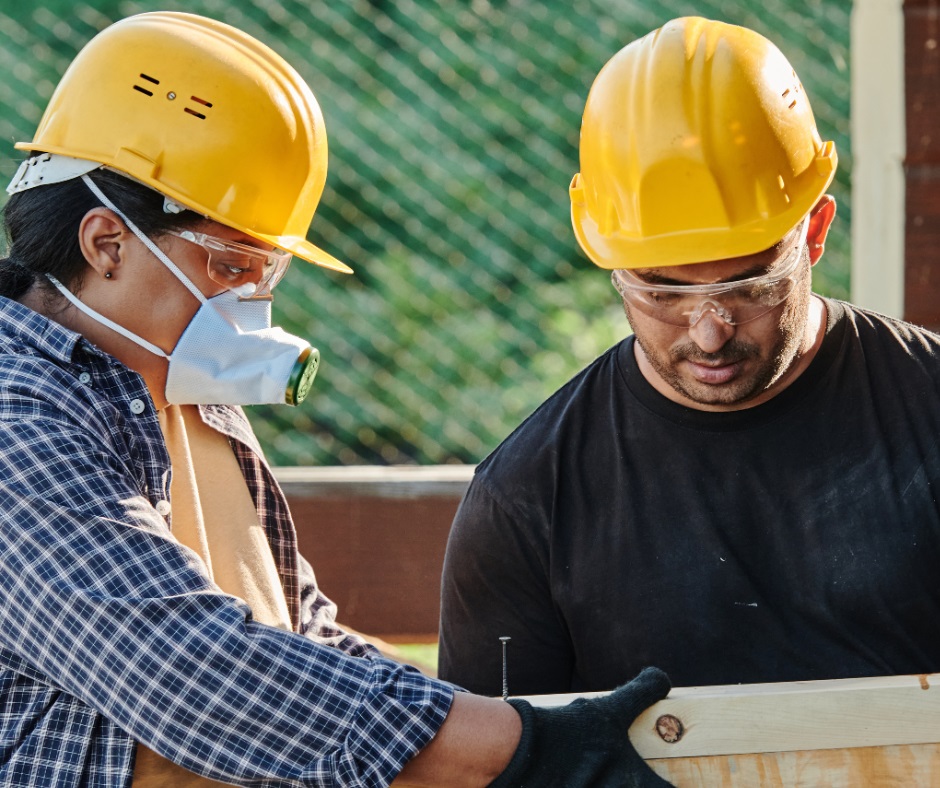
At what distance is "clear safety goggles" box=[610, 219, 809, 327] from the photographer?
7.02ft

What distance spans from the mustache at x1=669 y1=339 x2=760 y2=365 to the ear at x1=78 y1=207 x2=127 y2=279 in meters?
1.00

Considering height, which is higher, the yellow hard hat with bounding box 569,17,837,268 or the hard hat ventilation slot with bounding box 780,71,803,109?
the hard hat ventilation slot with bounding box 780,71,803,109

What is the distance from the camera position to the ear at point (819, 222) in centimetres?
228

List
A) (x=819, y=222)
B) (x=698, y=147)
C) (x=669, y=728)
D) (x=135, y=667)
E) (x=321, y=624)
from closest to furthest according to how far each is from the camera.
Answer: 1. (x=135, y=667)
2. (x=669, y=728)
3. (x=698, y=147)
4. (x=819, y=222)
5. (x=321, y=624)

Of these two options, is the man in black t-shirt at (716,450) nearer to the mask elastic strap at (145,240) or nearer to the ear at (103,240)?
the mask elastic strap at (145,240)

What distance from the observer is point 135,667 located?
5.29ft

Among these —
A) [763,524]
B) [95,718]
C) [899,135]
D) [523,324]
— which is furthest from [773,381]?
[523,324]

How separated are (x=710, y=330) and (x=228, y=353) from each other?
87cm

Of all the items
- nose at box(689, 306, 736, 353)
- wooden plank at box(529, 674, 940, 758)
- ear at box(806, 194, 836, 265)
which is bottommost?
wooden plank at box(529, 674, 940, 758)

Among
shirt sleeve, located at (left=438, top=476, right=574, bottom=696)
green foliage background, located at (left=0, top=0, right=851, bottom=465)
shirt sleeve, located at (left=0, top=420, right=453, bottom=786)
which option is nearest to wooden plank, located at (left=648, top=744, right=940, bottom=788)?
shirt sleeve, located at (left=0, top=420, right=453, bottom=786)

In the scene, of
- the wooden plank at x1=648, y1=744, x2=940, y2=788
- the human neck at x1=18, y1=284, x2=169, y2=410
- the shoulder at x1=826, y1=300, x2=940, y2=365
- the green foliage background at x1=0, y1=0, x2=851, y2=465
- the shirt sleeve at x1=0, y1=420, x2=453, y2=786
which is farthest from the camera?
the green foliage background at x1=0, y1=0, x2=851, y2=465

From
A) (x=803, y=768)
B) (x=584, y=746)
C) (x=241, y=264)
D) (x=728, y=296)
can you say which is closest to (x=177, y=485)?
(x=241, y=264)

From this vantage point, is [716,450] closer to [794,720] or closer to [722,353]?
[722,353]

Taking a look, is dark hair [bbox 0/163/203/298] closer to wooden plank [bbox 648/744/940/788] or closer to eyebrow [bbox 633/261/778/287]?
eyebrow [bbox 633/261/778/287]
